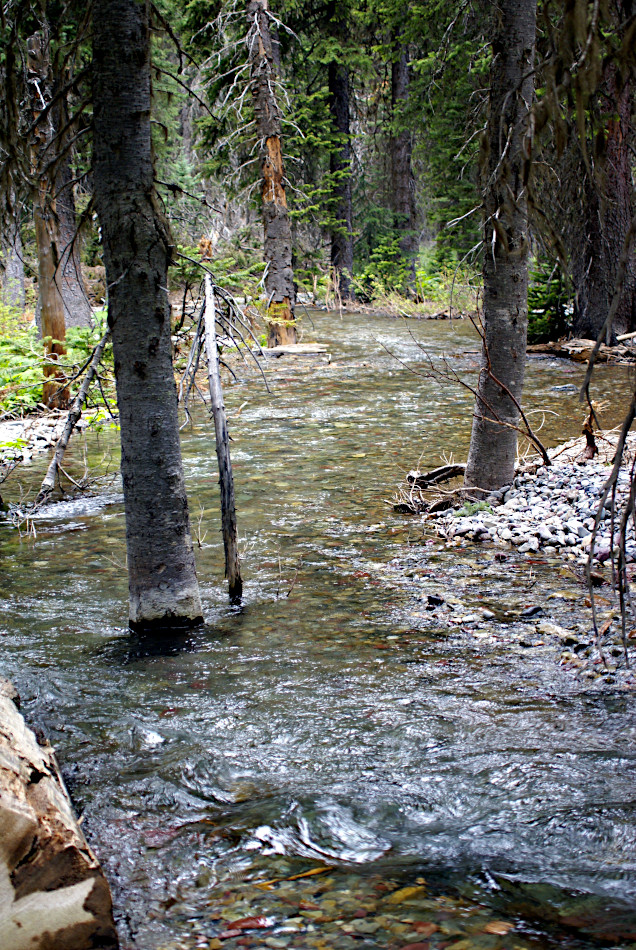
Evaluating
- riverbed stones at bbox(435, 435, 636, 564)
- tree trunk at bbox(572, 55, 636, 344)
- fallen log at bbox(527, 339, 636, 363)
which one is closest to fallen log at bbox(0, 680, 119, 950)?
riverbed stones at bbox(435, 435, 636, 564)

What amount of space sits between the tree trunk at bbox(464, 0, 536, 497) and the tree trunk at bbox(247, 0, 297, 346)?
11968 millimetres

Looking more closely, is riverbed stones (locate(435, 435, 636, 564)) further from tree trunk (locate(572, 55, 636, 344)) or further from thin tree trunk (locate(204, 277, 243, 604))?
tree trunk (locate(572, 55, 636, 344))

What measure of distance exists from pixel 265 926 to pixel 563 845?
1175mm

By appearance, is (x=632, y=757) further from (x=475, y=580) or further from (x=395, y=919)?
(x=475, y=580)

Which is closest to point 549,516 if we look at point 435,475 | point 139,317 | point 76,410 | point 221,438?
point 435,475

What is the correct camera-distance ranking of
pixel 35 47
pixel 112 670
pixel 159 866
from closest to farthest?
pixel 159 866
pixel 112 670
pixel 35 47

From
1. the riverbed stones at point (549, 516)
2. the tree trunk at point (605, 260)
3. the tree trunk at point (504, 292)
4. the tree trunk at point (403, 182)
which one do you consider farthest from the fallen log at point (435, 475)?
the tree trunk at point (403, 182)

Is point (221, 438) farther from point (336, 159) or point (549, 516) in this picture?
point (336, 159)

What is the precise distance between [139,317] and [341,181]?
24.4 metres

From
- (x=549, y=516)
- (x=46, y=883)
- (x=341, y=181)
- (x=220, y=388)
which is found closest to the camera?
(x=46, y=883)

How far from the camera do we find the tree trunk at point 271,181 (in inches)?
714

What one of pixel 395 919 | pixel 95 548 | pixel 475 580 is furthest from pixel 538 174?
pixel 95 548

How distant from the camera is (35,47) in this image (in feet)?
44.1

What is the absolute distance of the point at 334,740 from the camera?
3.77m
